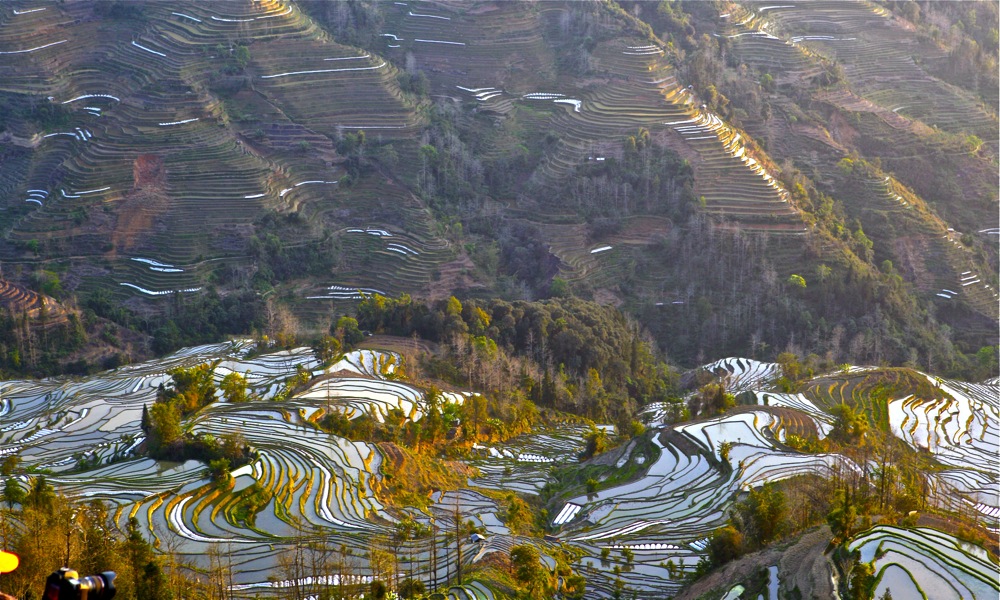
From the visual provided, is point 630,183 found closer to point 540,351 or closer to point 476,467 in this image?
point 540,351

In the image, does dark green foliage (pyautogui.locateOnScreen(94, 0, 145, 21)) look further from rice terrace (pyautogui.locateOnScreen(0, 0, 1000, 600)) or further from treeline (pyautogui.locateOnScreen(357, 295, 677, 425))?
treeline (pyautogui.locateOnScreen(357, 295, 677, 425))

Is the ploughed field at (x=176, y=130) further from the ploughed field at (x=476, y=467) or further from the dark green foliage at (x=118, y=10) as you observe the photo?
the ploughed field at (x=476, y=467)

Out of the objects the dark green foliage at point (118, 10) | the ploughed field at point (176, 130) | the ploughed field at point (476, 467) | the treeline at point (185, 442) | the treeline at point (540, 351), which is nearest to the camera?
the ploughed field at point (476, 467)

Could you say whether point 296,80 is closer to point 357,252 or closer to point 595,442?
point 357,252

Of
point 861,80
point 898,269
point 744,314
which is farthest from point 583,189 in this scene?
point 861,80

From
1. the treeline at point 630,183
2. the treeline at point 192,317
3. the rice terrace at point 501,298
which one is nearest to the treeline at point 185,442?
the rice terrace at point 501,298
